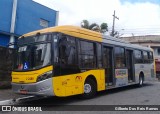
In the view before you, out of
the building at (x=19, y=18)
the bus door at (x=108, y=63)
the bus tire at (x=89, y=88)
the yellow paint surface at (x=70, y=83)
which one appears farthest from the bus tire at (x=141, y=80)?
the building at (x=19, y=18)

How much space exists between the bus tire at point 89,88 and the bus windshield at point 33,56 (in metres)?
2.53

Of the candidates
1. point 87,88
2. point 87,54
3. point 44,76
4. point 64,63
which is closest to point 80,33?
point 87,54

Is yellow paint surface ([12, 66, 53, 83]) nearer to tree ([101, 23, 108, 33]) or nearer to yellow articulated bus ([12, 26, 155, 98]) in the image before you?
yellow articulated bus ([12, 26, 155, 98])

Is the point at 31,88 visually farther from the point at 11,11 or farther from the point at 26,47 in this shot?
the point at 11,11

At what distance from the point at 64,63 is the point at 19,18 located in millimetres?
9658

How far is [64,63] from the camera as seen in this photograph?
10172mm

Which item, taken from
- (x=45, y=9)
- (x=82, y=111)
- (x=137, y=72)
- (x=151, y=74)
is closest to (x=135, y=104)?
(x=82, y=111)

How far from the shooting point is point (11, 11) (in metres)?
18.0

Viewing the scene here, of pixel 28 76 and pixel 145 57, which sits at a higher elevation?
pixel 145 57

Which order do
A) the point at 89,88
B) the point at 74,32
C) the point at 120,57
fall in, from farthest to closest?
the point at 120,57, the point at 89,88, the point at 74,32

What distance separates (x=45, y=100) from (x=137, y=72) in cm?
750

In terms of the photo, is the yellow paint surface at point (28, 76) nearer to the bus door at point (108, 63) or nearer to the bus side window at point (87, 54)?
the bus side window at point (87, 54)

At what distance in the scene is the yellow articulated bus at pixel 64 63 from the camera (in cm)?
962

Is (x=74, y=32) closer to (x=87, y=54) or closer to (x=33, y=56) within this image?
(x=87, y=54)
